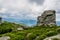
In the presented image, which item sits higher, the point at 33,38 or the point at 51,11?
the point at 51,11

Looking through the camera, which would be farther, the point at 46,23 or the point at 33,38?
the point at 46,23

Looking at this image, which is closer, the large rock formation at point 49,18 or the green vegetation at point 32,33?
the green vegetation at point 32,33

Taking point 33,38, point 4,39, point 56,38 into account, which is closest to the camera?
point 56,38

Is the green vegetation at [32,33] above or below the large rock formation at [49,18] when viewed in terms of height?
below

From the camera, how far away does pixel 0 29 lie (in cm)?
9669

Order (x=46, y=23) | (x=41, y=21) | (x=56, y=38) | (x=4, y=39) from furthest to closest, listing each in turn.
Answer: (x=41, y=21) → (x=46, y=23) → (x=4, y=39) → (x=56, y=38)

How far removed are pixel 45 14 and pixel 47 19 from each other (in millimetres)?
5148

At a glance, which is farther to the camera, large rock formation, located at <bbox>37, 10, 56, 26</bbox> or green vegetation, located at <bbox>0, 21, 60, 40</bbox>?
large rock formation, located at <bbox>37, 10, 56, 26</bbox>

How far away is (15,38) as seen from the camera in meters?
60.7

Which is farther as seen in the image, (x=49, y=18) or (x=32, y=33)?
(x=49, y=18)

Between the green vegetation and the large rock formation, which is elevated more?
the large rock formation

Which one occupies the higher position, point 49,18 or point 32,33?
point 49,18

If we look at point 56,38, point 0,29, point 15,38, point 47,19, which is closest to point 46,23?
point 47,19

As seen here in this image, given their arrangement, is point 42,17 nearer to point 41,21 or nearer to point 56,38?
point 41,21
